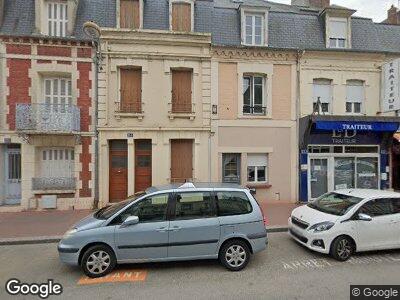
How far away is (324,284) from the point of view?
4664mm

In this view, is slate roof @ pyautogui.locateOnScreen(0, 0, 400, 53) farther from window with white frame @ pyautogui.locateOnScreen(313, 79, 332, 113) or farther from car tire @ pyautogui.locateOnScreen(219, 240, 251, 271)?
car tire @ pyautogui.locateOnScreen(219, 240, 251, 271)

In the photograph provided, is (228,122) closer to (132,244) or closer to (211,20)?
(211,20)

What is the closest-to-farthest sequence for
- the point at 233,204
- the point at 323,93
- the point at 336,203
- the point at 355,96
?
the point at 233,204 < the point at 336,203 < the point at 323,93 < the point at 355,96

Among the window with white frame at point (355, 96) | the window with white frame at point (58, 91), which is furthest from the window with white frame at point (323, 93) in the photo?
the window with white frame at point (58, 91)

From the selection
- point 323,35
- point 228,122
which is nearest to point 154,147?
point 228,122

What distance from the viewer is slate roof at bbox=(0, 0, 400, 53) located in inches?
419

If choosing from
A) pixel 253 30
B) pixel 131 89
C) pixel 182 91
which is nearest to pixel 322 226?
pixel 182 91

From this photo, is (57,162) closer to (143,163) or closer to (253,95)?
(143,163)

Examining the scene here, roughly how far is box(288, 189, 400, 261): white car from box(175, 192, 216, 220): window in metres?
2.30

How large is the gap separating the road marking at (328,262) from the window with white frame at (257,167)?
6.00m

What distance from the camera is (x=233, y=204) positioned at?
5.47m

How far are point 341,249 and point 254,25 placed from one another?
9363mm

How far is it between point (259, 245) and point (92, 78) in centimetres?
870

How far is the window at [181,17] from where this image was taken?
11.1 metres
